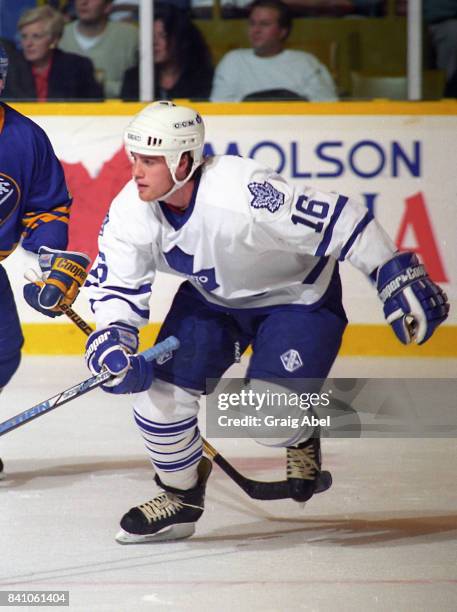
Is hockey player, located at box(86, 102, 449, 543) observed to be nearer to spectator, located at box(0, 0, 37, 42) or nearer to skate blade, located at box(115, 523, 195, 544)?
skate blade, located at box(115, 523, 195, 544)

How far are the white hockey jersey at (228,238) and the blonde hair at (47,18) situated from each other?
2399 millimetres

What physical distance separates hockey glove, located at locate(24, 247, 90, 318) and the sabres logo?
16 cm

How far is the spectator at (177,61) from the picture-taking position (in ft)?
17.4

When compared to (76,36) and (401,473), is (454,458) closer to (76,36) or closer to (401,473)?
(401,473)

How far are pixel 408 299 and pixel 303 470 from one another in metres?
0.52

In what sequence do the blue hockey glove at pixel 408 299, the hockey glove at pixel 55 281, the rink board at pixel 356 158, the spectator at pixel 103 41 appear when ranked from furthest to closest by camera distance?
the spectator at pixel 103 41 < the rink board at pixel 356 158 < the hockey glove at pixel 55 281 < the blue hockey glove at pixel 408 299

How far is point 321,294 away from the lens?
3.20m

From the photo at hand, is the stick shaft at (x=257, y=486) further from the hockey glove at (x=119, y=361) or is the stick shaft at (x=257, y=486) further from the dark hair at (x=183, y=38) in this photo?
the dark hair at (x=183, y=38)

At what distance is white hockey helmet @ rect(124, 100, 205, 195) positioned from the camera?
2975mm

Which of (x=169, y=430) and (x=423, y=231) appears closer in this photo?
(x=169, y=430)

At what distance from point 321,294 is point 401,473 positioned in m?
0.72

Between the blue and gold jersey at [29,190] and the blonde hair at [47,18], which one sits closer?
the blue and gold jersey at [29,190]

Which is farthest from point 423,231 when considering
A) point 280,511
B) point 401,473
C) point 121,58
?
point 280,511

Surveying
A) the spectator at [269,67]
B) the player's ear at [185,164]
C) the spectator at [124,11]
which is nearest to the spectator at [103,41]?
the spectator at [124,11]
